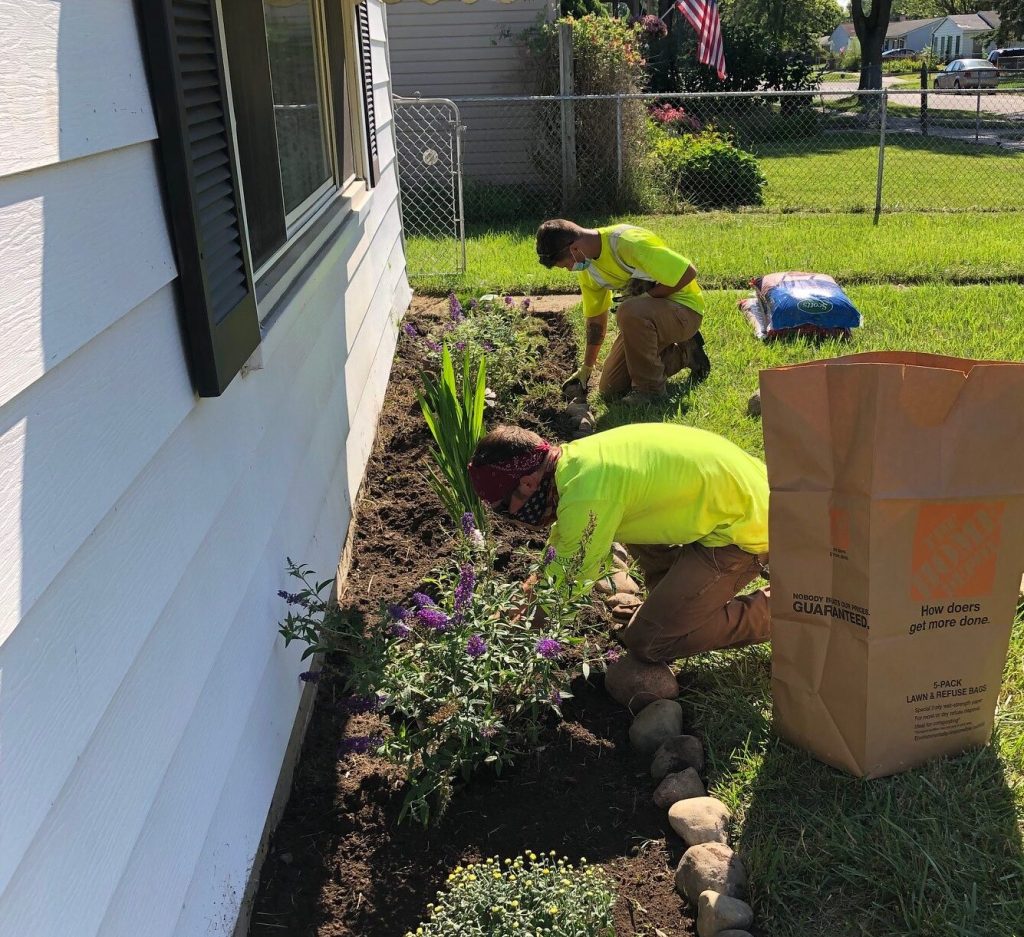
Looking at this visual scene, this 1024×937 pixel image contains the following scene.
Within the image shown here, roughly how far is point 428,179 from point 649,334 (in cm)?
735

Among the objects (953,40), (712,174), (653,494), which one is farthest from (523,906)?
(953,40)

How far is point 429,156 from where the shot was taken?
8.13 meters

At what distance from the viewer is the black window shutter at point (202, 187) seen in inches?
76.0

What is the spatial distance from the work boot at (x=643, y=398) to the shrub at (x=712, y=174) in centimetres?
694

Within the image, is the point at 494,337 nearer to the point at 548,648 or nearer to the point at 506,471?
the point at 506,471

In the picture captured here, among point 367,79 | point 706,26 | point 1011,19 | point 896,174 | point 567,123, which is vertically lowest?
point 896,174

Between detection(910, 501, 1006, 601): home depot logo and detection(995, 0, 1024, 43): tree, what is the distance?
43.3 meters

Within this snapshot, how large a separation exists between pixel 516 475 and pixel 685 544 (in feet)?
2.37

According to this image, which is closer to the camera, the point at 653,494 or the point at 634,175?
the point at 653,494

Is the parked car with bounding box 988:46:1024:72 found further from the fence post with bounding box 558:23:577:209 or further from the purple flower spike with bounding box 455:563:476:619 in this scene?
the purple flower spike with bounding box 455:563:476:619

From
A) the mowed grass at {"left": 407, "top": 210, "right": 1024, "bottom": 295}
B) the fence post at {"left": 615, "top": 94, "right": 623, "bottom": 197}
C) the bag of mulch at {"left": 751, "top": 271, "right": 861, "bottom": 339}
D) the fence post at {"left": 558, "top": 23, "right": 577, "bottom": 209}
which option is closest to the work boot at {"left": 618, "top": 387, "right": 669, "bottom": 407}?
the bag of mulch at {"left": 751, "top": 271, "right": 861, "bottom": 339}

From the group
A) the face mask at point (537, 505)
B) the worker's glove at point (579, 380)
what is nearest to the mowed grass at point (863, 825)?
the face mask at point (537, 505)

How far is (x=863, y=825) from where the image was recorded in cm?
250

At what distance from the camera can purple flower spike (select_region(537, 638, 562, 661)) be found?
2.58m
